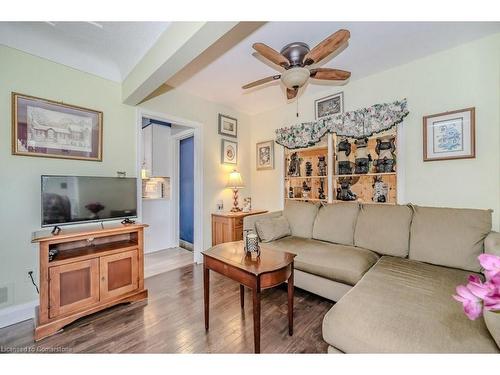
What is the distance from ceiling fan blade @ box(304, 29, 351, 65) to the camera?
1486 millimetres

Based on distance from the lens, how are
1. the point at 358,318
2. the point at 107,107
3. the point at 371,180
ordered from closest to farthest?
the point at 358,318 → the point at 107,107 → the point at 371,180

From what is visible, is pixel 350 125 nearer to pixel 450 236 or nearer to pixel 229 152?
pixel 450 236

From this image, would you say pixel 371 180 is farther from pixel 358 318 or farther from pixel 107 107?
pixel 107 107

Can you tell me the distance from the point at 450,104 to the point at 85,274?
12.6 feet

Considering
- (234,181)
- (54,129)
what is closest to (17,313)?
(54,129)

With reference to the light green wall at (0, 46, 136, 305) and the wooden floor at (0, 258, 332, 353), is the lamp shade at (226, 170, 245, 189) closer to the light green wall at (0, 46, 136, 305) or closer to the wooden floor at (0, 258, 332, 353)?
the wooden floor at (0, 258, 332, 353)

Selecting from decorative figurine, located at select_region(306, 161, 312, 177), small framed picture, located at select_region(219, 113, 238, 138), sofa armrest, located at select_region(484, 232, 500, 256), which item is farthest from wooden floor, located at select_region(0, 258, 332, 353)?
small framed picture, located at select_region(219, 113, 238, 138)

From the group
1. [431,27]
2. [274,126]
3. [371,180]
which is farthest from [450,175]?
[274,126]

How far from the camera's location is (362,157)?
112 inches

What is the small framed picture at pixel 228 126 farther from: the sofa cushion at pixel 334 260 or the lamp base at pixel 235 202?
the sofa cushion at pixel 334 260

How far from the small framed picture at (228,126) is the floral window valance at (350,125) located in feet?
2.77

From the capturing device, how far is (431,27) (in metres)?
1.87

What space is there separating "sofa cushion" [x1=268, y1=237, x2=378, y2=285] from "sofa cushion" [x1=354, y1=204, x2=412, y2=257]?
0.13 m

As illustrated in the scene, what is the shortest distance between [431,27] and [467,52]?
571mm
